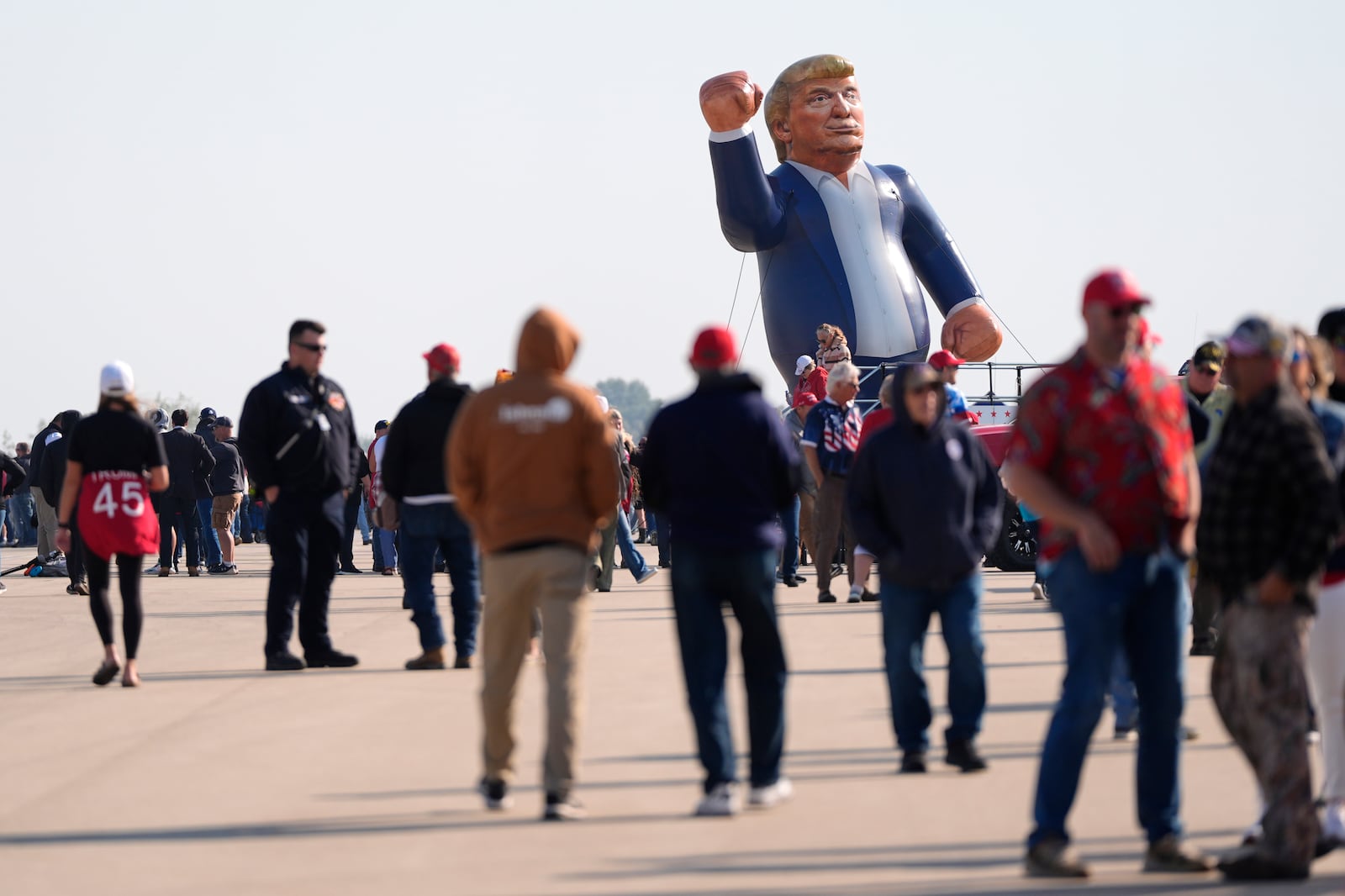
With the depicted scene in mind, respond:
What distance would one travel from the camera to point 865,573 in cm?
1343

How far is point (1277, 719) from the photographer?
17.4ft

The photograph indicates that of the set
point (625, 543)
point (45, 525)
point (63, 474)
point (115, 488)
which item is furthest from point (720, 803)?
point (45, 525)

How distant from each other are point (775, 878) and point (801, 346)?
57.5 feet

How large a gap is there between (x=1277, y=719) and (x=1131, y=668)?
0.43 metres

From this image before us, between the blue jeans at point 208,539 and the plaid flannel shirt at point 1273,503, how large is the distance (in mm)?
17515

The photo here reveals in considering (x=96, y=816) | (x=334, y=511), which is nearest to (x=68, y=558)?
(x=334, y=511)

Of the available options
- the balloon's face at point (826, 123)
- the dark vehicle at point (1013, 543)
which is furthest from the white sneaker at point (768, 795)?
the balloon's face at point (826, 123)

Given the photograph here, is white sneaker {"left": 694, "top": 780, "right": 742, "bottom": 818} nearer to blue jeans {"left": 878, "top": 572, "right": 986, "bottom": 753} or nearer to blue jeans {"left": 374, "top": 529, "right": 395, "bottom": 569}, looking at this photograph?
blue jeans {"left": 878, "top": 572, "right": 986, "bottom": 753}

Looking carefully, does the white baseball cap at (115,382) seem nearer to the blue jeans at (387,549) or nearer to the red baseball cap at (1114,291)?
the red baseball cap at (1114,291)

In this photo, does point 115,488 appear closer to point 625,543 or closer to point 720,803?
point 720,803

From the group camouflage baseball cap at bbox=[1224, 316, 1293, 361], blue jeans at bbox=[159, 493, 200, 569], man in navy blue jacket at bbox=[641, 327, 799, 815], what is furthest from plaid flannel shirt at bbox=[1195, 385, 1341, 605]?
blue jeans at bbox=[159, 493, 200, 569]

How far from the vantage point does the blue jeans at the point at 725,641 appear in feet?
20.8

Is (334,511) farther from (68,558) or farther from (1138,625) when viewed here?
(68,558)

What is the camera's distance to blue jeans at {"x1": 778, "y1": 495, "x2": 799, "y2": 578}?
15.2 m
